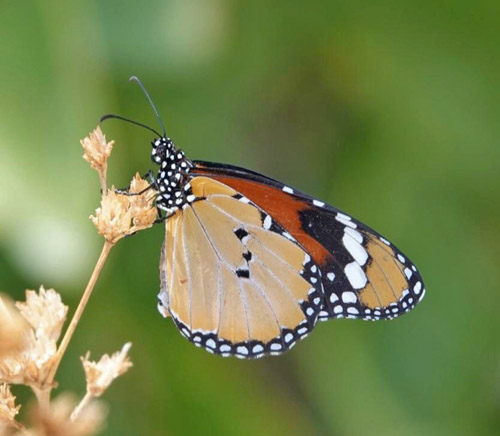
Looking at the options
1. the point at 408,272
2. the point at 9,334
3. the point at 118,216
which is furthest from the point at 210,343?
the point at 9,334

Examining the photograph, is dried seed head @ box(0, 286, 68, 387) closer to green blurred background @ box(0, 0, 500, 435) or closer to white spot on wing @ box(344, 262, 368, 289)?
white spot on wing @ box(344, 262, 368, 289)

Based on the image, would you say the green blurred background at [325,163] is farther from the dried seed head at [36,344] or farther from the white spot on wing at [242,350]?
the dried seed head at [36,344]

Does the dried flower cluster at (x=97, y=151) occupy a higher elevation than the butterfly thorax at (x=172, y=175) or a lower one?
lower

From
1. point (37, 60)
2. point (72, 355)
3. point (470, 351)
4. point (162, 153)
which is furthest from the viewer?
point (470, 351)

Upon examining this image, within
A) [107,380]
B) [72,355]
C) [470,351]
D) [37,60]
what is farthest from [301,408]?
[107,380]

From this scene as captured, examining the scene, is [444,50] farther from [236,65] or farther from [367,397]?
[367,397]

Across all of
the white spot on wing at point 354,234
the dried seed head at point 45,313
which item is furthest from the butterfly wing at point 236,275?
the dried seed head at point 45,313

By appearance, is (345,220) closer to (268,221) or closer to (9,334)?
(268,221)
